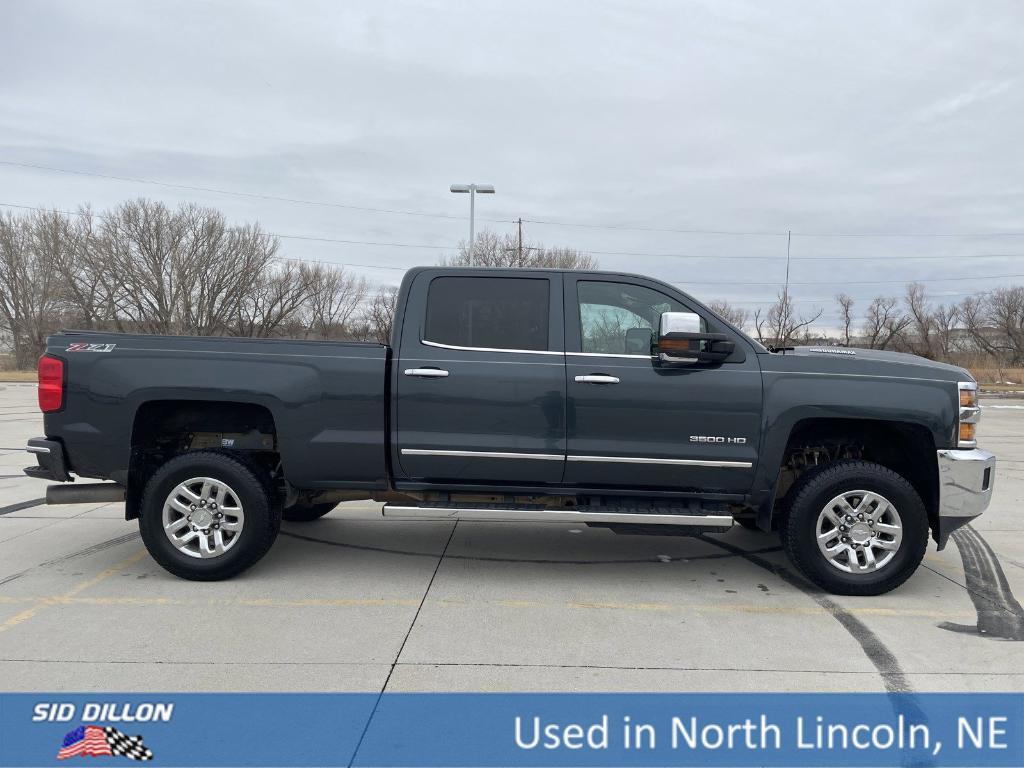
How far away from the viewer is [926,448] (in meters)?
4.53

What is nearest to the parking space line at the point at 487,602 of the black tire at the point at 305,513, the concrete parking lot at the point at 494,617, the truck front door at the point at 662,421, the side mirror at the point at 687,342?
the concrete parking lot at the point at 494,617

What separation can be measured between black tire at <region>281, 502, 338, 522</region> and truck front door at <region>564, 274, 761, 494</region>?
2668mm

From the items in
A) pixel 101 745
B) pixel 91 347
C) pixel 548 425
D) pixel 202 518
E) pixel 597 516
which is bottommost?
pixel 101 745

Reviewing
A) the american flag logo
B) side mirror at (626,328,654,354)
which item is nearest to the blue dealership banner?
the american flag logo

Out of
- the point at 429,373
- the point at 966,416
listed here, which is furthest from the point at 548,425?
the point at 966,416

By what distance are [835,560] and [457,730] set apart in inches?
111

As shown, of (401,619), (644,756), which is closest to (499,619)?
(401,619)

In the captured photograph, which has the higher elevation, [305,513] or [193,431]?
[193,431]

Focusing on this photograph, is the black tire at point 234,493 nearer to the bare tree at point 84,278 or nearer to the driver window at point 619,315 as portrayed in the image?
the driver window at point 619,315

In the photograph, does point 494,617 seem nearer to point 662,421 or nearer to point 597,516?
point 597,516

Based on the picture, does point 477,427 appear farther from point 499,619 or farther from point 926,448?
point 926,448

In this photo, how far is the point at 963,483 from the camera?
4.36 meters

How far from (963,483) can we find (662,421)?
6.13ft

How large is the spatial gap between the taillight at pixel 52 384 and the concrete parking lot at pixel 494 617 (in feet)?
3.87
